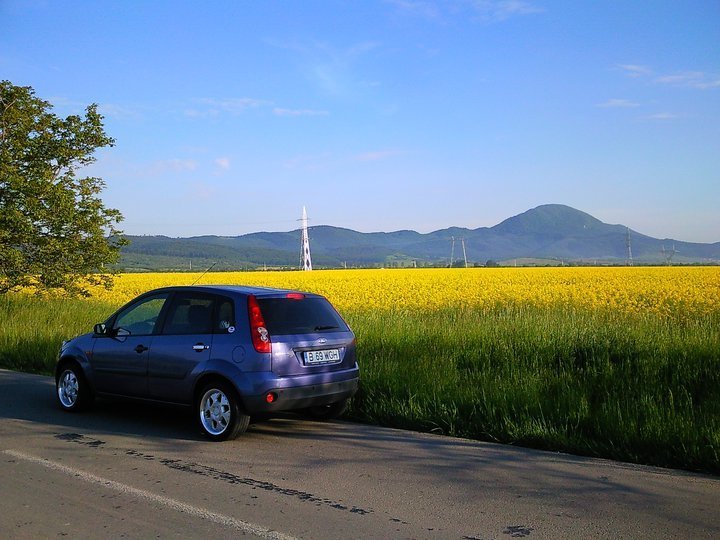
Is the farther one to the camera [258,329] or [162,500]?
[258,329]

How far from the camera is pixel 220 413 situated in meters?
7.78

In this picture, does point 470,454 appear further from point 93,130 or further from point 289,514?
point 93,130

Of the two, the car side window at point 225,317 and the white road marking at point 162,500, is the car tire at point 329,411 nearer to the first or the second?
the car side window at point 225,317

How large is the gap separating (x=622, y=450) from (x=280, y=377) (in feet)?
11.3

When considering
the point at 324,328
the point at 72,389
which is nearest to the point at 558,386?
the point at 324,328

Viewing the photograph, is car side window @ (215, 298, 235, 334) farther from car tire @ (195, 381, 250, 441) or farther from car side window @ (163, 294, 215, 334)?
car tire @ (195, 381, 250, 441)

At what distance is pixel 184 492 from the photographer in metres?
5.79

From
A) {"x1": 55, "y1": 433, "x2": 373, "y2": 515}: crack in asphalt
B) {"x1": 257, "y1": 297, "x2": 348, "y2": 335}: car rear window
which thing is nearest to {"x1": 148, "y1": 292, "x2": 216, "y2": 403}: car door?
{"x1": 257, "y1": 297, "x2": 348, "y2": 335}: car rear window

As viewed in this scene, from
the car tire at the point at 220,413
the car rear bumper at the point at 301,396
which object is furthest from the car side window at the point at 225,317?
the car rear bumper at the point at 301,396

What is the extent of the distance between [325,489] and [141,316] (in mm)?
4049

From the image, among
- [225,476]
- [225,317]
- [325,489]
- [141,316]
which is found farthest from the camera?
[141,316]

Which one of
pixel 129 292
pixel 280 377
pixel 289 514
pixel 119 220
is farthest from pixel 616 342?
pixel 129 292

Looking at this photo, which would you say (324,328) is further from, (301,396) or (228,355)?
(228,355)

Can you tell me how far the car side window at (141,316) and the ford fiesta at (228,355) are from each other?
0.01 meters
